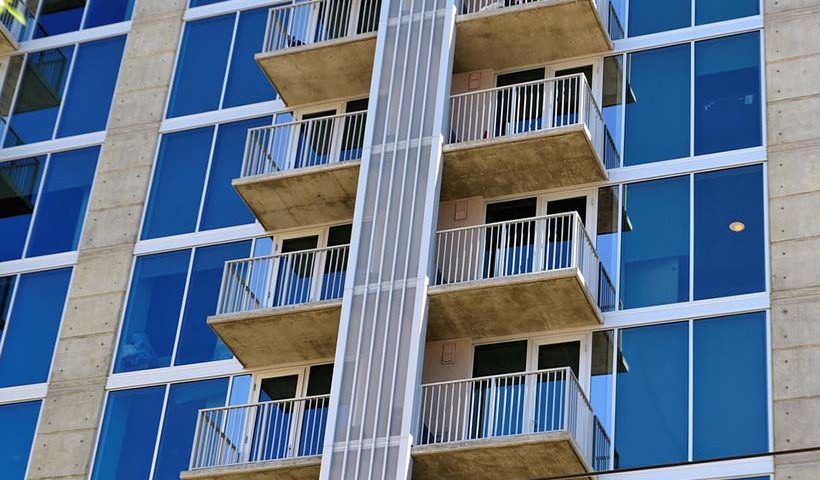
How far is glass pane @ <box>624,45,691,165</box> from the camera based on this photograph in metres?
30.5

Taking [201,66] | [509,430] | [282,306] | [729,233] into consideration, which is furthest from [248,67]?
[729,233]

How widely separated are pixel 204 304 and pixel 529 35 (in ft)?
28.1

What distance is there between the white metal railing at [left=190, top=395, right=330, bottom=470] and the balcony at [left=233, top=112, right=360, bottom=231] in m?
4.24

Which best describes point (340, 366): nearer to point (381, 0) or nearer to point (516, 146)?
point (516, 146)

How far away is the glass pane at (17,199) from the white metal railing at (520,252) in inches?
399

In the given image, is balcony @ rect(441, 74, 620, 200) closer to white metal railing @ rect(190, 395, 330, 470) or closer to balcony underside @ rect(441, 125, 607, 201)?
balcony underside @ rect(441, 125, 607, 201)

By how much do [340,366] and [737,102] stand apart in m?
9.11

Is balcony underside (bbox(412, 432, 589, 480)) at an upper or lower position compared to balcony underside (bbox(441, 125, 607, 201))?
lower

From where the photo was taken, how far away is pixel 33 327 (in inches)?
1310

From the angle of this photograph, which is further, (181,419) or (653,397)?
(181,419)

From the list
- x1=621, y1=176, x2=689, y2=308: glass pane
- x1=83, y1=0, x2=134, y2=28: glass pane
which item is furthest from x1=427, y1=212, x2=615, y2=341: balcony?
x1=83, y1=0, x2=134, y2=28: glass pane

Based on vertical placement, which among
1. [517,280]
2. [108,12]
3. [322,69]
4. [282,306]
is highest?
[108,12]

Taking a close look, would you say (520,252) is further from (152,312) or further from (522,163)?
(152,312)

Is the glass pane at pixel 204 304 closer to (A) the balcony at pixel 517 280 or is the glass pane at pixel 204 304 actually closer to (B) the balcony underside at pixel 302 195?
(B) the balcony underside at pixel 302 195
